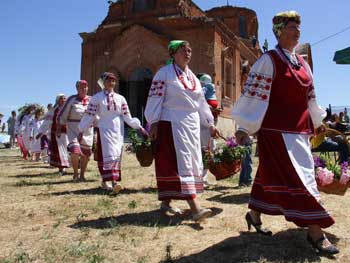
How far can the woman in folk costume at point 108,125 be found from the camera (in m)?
6.68

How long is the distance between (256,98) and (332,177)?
1.31 m

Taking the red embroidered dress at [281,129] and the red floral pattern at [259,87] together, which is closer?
the red embroidered dress at [281,129]

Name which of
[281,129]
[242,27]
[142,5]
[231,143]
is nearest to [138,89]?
[142,5]

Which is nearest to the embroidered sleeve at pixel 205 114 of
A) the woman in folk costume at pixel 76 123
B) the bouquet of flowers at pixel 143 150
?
the bouquet of flowers at pixel 143 150

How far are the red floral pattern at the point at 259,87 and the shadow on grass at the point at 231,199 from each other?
7.94ft

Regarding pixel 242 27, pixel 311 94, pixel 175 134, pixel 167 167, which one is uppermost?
pixel 242 27

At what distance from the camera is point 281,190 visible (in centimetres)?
354

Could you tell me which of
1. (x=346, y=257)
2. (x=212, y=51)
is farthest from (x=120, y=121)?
(x=212, y=51)

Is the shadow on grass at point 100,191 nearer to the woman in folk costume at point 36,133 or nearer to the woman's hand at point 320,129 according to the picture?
the woman's hand at point 320,129

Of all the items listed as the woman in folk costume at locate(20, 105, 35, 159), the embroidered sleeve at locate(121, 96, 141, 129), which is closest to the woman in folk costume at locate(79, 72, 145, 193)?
the embroidered sleeve at locate(121, 96, 141, 129)

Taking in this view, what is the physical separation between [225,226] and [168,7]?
70.6ft

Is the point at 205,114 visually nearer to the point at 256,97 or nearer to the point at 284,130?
the point at 256,97

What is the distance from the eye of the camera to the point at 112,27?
2562cm

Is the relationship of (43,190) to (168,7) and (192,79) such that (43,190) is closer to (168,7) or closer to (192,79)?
(192,79)
